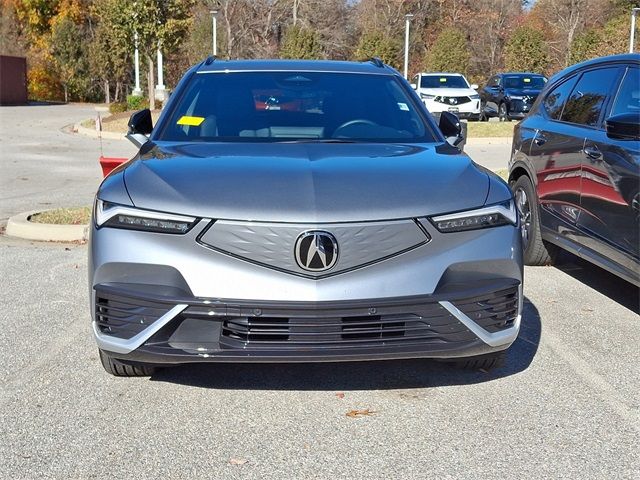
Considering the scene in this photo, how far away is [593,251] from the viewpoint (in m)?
5.68

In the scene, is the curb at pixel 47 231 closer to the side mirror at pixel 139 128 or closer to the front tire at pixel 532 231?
the side mirror at pixel 139 128

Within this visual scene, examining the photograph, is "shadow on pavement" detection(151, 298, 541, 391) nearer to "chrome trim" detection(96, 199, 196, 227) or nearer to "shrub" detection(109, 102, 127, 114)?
"chrome trim" detection(96, 199, 196, 227)

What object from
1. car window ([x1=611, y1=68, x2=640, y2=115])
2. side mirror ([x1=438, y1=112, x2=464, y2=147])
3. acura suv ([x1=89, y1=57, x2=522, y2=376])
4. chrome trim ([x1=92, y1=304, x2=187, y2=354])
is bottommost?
chrome trim ([x1=92, y1=304, x2=187, y2=354])

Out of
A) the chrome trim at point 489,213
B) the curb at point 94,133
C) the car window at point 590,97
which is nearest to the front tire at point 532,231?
the car window at point 590,97

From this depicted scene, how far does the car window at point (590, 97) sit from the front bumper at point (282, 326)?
2831 millimetres

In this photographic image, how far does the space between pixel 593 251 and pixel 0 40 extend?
183 ft

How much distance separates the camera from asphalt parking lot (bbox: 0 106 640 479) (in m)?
3.36

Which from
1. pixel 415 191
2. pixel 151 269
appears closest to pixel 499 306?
pixel 415 191

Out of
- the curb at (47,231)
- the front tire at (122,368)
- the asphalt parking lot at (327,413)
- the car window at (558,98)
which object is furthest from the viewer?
the curb at (47,231)

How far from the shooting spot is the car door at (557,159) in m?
6.00

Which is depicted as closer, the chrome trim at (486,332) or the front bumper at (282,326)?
the front bumper at (282,326)

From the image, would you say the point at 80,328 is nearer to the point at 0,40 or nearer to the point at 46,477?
the point at 46,477

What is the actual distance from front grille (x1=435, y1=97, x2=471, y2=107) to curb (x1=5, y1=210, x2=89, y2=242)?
771 inches

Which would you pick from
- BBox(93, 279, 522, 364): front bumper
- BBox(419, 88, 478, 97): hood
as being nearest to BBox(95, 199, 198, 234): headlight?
BBox(93, 279, 522, 364): front bumper
